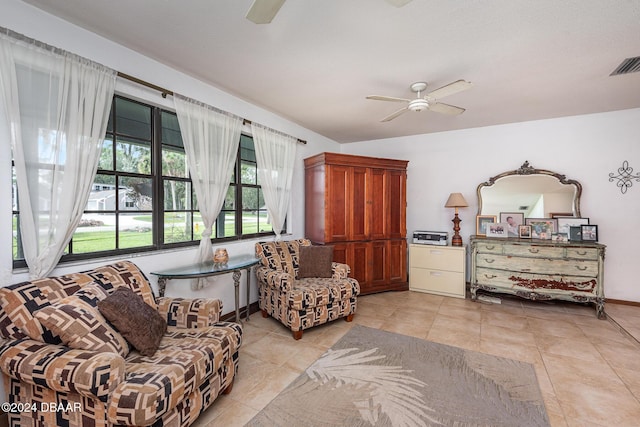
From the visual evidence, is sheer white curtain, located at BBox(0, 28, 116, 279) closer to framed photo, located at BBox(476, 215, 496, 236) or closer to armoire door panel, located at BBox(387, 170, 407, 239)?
armoire door panel, located at BBox(387, 170, 407, 239)

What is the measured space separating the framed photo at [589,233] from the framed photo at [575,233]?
29 millimetres

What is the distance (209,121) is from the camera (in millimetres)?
2861

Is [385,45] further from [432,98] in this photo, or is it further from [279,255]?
[279,255]

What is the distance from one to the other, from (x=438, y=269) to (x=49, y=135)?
15.0 ft

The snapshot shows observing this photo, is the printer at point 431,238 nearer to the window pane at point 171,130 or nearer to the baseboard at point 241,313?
the baseboard at point 241,313

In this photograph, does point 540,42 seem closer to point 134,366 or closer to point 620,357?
point 620,357

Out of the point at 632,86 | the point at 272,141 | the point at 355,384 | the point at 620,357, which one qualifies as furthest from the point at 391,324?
the point at 632,86

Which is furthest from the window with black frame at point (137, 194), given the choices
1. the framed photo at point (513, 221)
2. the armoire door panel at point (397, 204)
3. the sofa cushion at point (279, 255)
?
the framed photo at point (513, 221)

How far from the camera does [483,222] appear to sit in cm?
431

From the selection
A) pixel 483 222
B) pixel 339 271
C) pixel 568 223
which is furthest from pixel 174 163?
pixel 568 223

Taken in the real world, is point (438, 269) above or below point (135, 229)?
below

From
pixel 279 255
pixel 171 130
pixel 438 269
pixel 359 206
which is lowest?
pixel 438 269

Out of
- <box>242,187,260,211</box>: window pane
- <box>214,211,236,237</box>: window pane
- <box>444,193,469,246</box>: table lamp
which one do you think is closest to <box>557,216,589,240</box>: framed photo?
<box>444,193,469,246</box>: table lamp

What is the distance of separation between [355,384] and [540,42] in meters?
2.94
